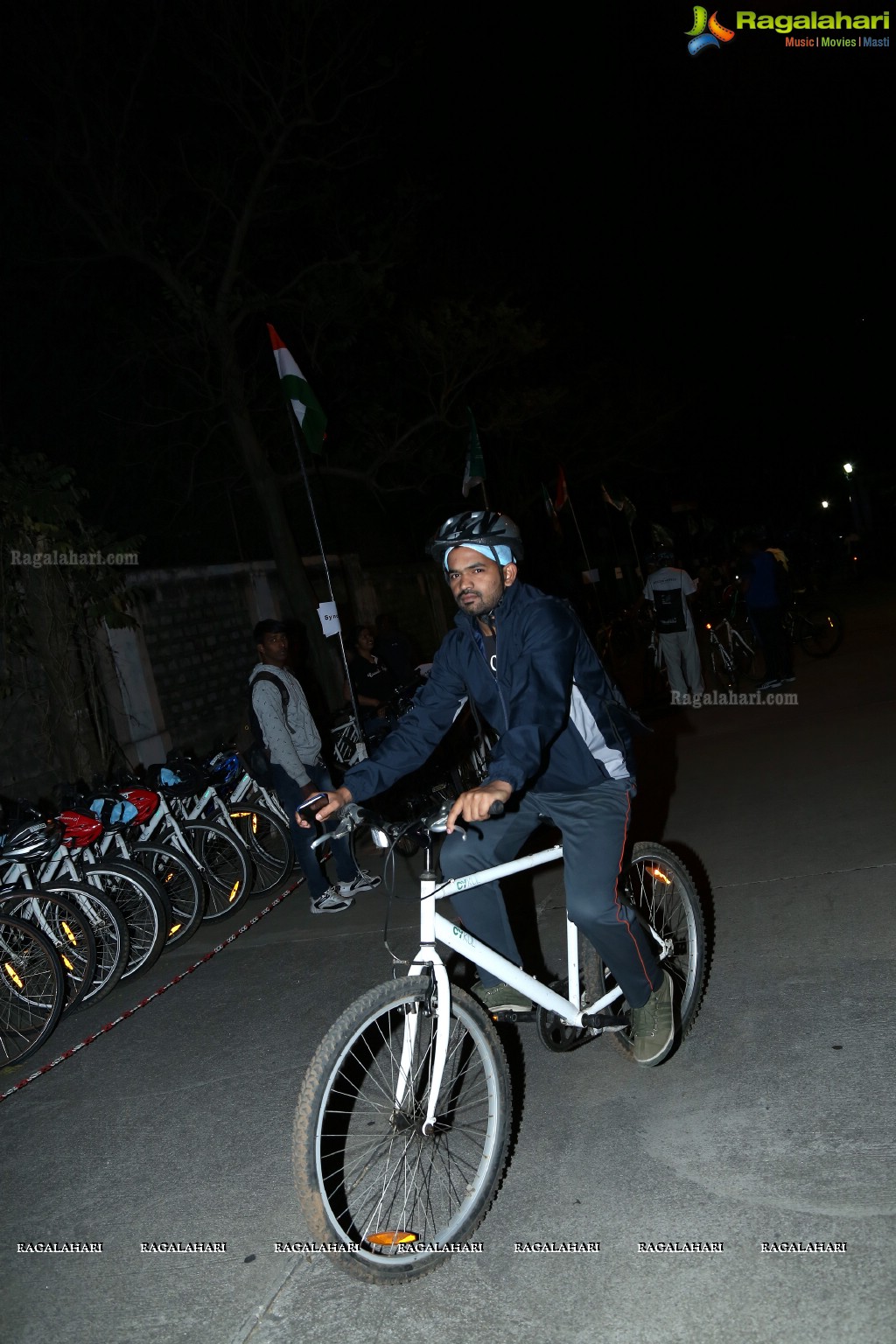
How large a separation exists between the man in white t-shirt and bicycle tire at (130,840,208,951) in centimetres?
684

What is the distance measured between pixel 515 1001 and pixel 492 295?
18818mm

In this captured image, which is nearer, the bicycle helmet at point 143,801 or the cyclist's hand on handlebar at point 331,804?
the cyclist's hand on handlebar at point 331,804

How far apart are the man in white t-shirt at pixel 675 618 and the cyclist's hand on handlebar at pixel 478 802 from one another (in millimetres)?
9570

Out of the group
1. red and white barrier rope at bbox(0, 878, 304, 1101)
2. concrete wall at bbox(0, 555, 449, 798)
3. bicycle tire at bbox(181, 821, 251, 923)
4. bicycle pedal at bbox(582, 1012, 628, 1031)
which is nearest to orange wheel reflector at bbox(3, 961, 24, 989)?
red and white barrier rope at bbox(0, 878, 304, 1101)

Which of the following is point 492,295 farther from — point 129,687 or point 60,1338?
point 60,1338

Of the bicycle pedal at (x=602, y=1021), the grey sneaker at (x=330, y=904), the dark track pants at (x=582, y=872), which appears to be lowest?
the grey sneaker at (x=330, y=904)

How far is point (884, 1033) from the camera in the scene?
153 inches

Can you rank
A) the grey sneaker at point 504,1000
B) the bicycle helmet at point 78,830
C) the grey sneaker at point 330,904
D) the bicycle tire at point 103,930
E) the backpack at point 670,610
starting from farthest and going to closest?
the backpack at point 670,610 < the grey sneaker at point 330,904 < the bicycle helmet at point 78,830 < the bicycle tire at point 103,930 < the grey sneaker at point 504,1000

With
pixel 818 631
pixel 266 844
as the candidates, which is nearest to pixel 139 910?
pixel 266 844

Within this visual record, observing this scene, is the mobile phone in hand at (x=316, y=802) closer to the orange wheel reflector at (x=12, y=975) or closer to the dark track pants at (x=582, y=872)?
the dark track pants at (x=582, y=872)

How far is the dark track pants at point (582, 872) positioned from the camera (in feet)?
11.3

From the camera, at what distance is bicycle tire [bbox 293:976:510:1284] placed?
2781 mm

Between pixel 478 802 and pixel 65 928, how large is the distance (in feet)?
13.9

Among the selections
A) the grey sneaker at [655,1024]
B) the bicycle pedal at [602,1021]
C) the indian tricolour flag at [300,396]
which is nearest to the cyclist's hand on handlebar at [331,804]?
the bicycle pedal at [602,1021]
